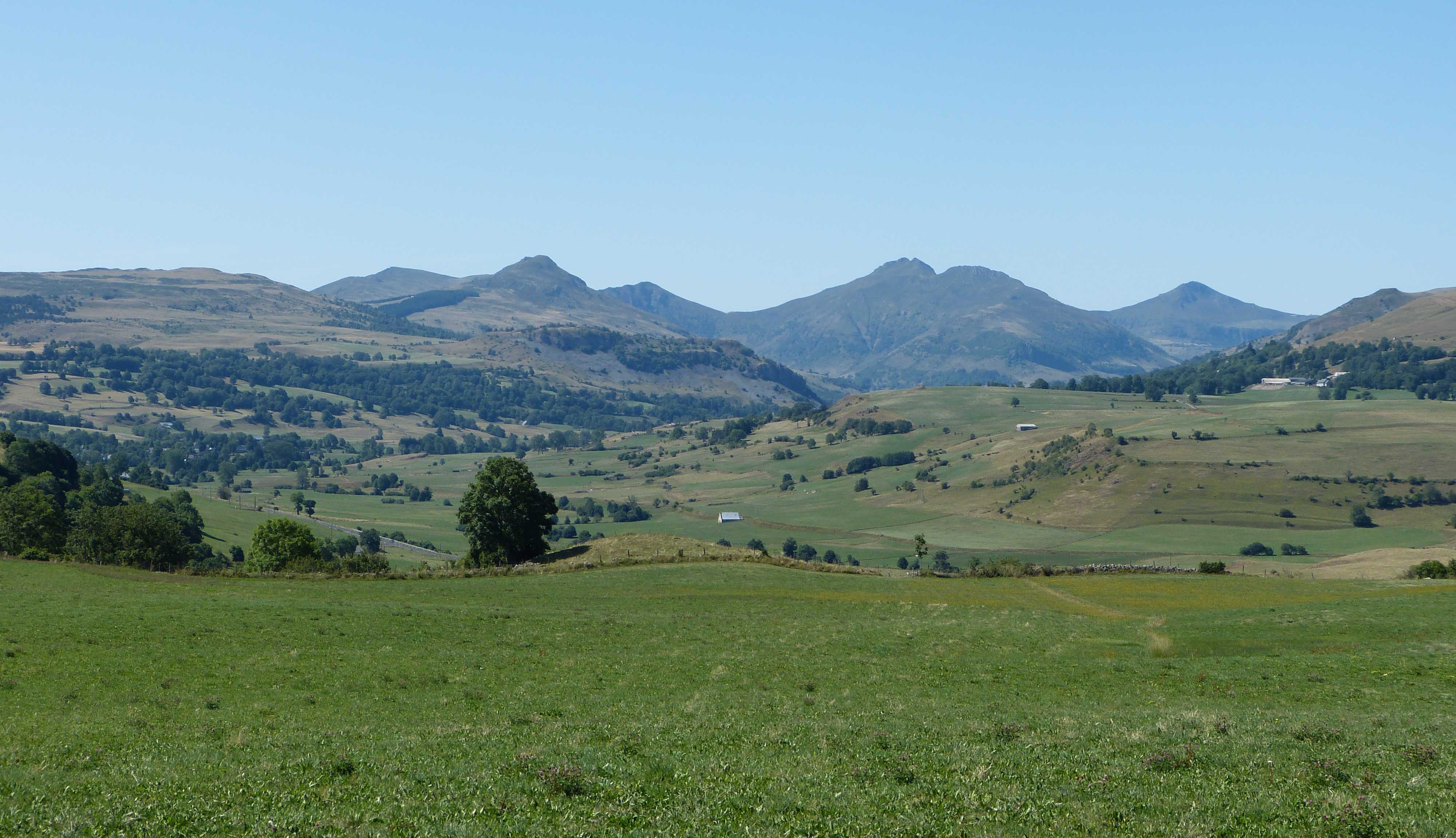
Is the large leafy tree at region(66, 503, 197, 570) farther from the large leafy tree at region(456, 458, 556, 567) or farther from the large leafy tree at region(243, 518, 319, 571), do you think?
the large leafy tree at region(456, 458, 556, 567)

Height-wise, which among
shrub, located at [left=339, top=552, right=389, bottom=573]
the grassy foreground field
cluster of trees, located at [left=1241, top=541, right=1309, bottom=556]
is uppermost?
the grassy foreground field

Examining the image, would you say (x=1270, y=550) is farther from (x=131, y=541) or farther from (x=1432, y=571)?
(x=131, y=541)

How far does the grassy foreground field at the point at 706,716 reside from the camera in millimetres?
16906

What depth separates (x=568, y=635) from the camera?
46.6m

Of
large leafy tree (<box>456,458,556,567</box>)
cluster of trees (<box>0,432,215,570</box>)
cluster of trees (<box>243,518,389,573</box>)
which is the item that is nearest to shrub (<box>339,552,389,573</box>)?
cluster of trees (<box>243,518,389,573</box>)

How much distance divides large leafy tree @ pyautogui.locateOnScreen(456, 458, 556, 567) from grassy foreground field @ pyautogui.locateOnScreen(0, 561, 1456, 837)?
32.1m

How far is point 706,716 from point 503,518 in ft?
234

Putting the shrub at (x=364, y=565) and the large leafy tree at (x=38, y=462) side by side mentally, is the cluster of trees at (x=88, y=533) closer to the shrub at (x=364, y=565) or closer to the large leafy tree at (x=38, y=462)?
the shrub at (x=364, y=565)

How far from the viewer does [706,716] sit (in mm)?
28375

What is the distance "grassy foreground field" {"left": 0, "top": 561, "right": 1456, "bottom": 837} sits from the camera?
16906mm

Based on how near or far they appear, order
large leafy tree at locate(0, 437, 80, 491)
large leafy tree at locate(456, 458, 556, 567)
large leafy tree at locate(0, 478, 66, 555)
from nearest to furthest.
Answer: large leafy tree at locate(0, 478, 66, 555) → large leafy tree at locate(456, 458, 556, 567) → large leafy tree at locate(0, 437, 80, 491)

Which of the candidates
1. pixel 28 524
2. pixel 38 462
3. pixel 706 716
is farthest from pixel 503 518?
pixel 38 462

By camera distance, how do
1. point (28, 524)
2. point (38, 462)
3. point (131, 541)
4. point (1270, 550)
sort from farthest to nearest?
point (1270, 550) → point (38, 462) → point (28, 524) → point (131, 541)

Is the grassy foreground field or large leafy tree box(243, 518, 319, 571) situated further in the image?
large leafy tree box(243, 518, 319, 571)
